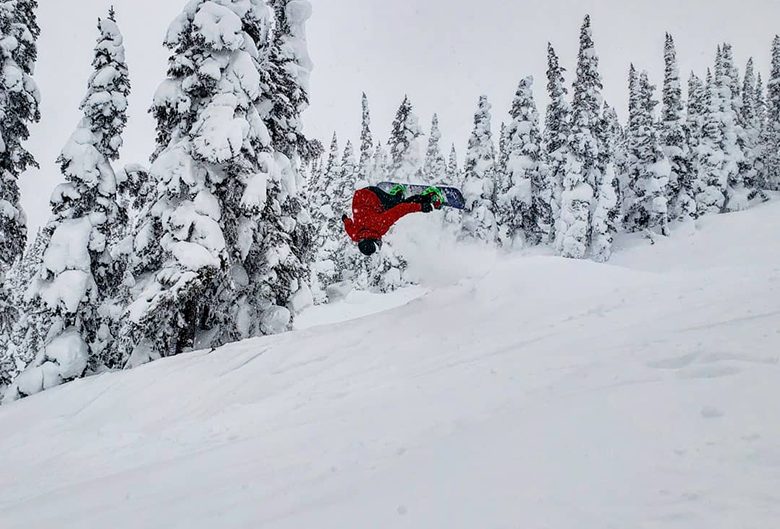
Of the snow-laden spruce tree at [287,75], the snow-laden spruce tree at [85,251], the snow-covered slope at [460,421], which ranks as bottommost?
the snow-covered slope at [460,421]

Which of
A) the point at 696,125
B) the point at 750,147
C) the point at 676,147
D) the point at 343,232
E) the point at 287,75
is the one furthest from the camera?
the point at 343,232

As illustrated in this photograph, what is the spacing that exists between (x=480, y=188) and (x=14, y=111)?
2210 centimetres

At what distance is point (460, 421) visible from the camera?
17.9 feet

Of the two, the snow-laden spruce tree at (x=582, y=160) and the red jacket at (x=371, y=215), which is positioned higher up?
the snow-laden spruce tree at (x=582, y=160)

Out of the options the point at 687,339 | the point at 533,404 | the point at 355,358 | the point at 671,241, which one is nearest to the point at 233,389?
the point at 355,358

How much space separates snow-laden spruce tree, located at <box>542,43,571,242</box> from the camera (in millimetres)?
30375

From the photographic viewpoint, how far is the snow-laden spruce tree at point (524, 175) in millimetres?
30703

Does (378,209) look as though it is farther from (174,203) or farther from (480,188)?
(480,188)

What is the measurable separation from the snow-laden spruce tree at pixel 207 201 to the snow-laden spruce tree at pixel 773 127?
140ft

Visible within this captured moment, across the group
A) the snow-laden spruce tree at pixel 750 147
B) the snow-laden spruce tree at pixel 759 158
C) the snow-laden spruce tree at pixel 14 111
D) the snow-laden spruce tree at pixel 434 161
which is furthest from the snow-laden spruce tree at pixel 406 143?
the snow-laden spruce tree at pixel 759 158

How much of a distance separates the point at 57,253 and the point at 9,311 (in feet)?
6.71

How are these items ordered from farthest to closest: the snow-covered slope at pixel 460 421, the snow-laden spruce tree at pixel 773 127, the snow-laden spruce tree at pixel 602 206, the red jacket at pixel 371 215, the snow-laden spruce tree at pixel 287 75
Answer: the snow-laden spruce tree at pixel 773 127 < the snow-laden spruce tree at pixel 602 206 < the snow-laden spruce tree at pixel 287 75 < the red jacket at pixel 371 215 < the snow-covered slope at pixel 460 421

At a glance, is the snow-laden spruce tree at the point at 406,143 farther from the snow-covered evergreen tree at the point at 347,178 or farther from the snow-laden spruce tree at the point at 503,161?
the snow-covered evergreen tree at the point at 347,178

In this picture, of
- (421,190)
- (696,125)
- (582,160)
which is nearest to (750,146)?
(696,125)
